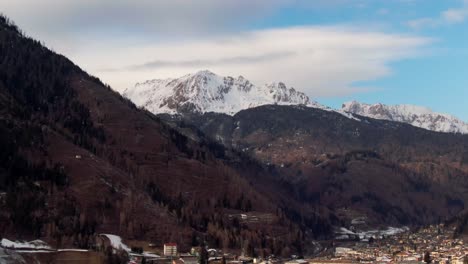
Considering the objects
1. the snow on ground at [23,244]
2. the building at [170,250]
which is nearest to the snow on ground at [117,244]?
the building at [170,250]

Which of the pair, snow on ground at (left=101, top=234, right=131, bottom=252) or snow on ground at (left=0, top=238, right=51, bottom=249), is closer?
snow on ground at (left=0, top=238, right=51, bottom=249)

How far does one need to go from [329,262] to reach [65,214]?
57076 millimetres

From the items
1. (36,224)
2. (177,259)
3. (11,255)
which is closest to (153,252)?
(177,259)

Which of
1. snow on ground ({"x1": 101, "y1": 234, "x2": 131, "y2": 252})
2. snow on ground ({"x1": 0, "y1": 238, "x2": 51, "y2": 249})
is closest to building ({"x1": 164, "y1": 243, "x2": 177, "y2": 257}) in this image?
snow on ground ({"x1": 101, "y1": 234, "x2": 131, "y2": 252})

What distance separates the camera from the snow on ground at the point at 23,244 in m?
173

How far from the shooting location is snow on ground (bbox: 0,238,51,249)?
173 m

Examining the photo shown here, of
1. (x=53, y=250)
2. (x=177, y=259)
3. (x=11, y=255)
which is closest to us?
(x=11, y=255)

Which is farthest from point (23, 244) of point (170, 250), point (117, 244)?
point (170, 250)

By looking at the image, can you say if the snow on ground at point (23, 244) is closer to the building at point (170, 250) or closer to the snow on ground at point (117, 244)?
the snow on ground at point (117, 244)

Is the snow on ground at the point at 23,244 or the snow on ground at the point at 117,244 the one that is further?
the snow on ground at the point at 117,244

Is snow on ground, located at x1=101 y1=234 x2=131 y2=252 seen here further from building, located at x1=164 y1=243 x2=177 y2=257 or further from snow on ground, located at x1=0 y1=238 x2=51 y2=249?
snow on ground, located at x1=0 y1=238 x2=51 y2=249

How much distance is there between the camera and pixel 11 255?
163875mm

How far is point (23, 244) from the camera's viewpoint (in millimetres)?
177125

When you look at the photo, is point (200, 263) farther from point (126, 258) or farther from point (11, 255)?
point (11, 255)
